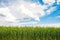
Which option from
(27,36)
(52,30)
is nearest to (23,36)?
(27,36)

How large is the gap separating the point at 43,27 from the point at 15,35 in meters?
2.62

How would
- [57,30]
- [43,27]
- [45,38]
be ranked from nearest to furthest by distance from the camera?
[45,38] < [57,30] < [43,27]

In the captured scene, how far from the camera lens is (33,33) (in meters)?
12.5

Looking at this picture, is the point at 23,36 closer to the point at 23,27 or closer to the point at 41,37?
the point at 41,37

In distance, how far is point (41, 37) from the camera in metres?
12.2

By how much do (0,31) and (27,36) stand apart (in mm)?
1885

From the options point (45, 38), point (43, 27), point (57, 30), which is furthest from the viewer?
point (43, 27)

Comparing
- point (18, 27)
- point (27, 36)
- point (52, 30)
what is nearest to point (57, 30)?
point (52, 30)

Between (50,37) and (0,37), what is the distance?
3102 mm

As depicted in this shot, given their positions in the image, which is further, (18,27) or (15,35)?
(18,27)

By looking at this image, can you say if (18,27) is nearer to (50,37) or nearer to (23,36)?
(23,36)

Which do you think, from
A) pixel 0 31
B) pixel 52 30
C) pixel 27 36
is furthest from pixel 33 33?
pixel 0 31

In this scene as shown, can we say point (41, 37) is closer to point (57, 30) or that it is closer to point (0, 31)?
point (57, 30)

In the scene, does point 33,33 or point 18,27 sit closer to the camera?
point 33,33
